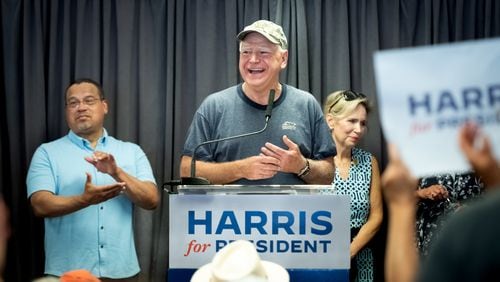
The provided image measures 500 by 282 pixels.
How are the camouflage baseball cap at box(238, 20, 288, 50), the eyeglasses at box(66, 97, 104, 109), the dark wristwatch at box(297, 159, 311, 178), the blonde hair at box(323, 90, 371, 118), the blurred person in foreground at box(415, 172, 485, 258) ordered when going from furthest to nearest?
the blonde hair at box(323, 90, 371, 118), the eyeglasses at box(66, 97, 104, 109), the blurred person in foreground at box(415, 172, 485, 258), the camouflage baseball cap at box(238, 20, 288, 50), the dark wristwatch at box(297, 159, 311, 178)

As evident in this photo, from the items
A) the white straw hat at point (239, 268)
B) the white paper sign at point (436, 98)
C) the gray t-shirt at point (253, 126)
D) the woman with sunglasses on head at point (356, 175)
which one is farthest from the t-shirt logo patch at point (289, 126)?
the white paper sign at point (436, 98)

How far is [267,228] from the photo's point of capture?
228 cm

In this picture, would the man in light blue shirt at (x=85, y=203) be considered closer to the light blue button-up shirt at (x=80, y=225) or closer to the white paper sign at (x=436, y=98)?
the light blue button-up shirt at (x=80, y=225)

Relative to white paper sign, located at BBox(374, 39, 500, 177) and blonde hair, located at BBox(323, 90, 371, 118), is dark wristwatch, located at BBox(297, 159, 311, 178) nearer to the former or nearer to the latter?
blonde hair, located at BBox(323, 90, 371, 118)

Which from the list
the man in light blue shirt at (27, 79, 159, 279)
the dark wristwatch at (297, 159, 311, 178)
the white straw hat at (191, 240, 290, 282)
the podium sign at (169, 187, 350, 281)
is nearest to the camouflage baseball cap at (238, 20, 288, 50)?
the dark wristwatch at (297, 159, 311, 178)

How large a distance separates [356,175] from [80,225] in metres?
1.52

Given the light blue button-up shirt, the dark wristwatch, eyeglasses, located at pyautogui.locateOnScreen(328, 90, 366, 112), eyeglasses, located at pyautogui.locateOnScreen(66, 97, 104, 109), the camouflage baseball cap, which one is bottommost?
the light blue button-up shirt

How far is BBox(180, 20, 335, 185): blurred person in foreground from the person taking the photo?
3.25 meters

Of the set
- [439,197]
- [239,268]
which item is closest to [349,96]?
[439,197]

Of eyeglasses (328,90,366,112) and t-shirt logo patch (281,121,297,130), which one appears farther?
eyeglasses (328,90,366,112)

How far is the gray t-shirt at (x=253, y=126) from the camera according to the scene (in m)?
3.28

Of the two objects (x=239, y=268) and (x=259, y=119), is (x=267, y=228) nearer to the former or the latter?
(x=239, y=268)

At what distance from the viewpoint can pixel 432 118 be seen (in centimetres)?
122

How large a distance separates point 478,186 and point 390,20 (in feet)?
4.22
